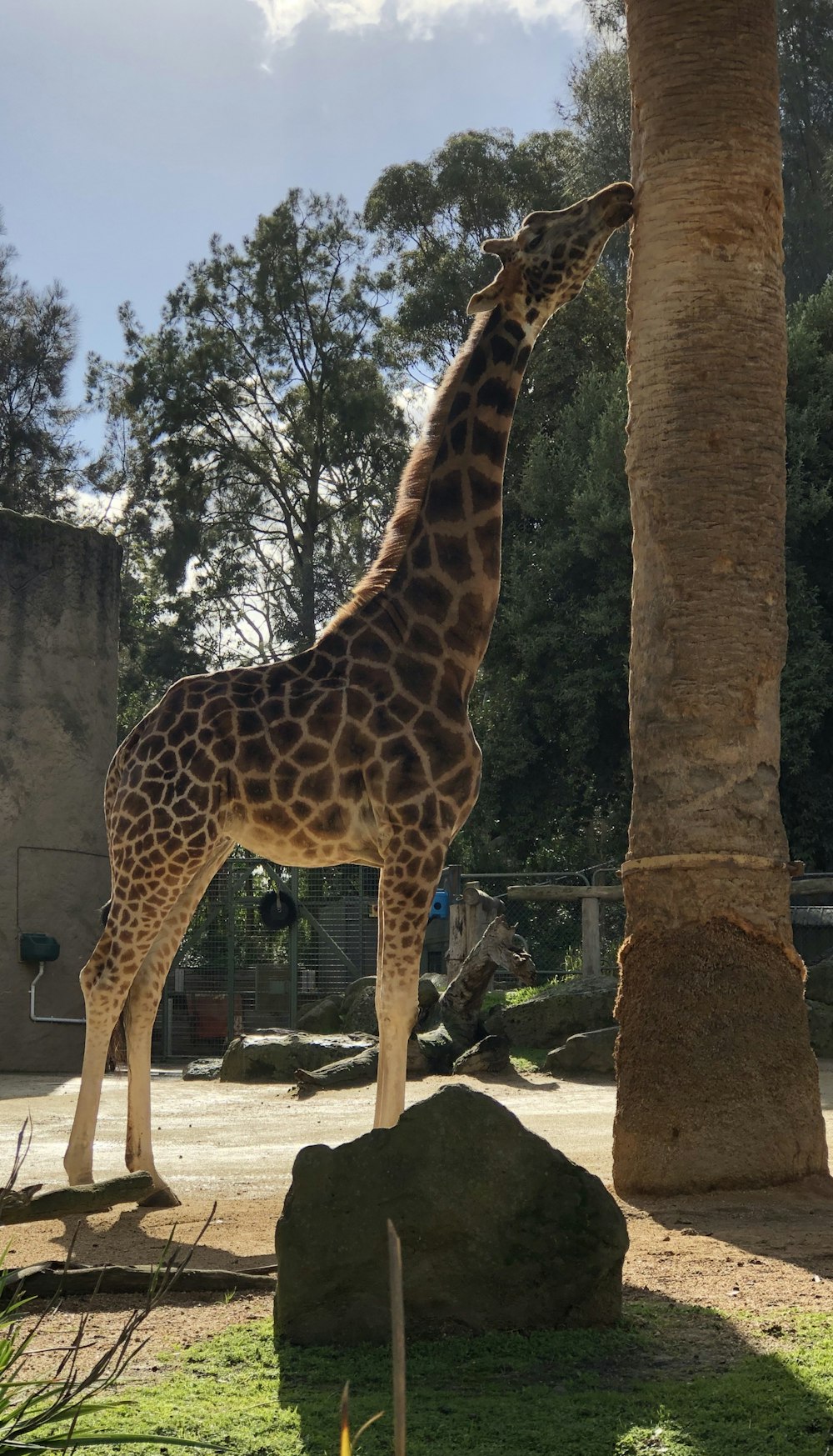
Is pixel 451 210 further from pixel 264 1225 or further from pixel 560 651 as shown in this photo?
pixel 264 1225

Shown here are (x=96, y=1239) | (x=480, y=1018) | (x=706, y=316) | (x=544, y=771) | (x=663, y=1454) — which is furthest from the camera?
(x=544, y=771)

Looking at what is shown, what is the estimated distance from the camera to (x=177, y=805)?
6.96 metres

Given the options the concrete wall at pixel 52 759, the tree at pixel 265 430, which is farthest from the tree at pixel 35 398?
the concrete wall at pixel 52 759

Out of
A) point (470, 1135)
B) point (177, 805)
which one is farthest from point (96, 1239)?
point (470, 1135)

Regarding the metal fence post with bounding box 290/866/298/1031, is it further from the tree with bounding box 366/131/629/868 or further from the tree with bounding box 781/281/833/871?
the tree with bounding box 781/281/833/871

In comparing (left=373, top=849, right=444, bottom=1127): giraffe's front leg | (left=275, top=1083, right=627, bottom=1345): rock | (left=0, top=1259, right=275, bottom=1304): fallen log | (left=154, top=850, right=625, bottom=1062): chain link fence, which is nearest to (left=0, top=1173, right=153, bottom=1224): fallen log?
(left=0, top=1259, right=275, bottom=1304): fallen log

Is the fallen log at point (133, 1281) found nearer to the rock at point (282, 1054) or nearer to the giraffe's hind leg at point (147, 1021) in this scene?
the giraffe's hind leg at point (147, 1021)

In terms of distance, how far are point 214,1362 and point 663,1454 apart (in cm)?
135

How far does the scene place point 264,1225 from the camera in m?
6.25

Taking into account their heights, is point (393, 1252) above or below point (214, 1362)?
above

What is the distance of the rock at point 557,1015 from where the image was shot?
51.3ft

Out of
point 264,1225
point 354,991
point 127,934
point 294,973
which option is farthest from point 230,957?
point 264,1225

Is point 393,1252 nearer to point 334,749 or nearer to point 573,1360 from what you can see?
point 573,1360

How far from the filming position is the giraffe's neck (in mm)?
7180
